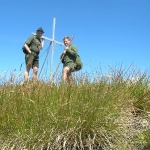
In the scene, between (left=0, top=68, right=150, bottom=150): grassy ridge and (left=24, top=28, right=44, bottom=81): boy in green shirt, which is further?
(left=24, top=28, right=44, bottom=81): boy in green shirt

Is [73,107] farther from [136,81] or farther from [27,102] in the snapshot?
[136,81]

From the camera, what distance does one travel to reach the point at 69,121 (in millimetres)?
4043

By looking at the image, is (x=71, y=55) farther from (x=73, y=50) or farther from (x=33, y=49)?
(x=33, y=49)

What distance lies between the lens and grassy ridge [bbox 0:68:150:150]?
13.1 feet

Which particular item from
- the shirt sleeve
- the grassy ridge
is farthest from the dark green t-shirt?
the grassy ridge

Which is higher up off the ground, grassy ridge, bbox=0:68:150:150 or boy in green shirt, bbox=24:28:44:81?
boy in green shirt, bbox=24:28:44:81

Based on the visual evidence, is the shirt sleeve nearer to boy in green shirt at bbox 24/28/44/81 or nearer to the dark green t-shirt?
the dark green t-shirt

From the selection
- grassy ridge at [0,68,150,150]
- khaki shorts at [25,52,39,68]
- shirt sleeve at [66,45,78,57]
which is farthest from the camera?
khaki shorts at [25,52,39,68]

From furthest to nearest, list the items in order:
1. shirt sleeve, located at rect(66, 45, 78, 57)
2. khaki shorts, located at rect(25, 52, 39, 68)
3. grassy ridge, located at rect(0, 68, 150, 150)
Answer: khaki shorts, located at rect(25, 52, 39, 68), shirt sleeve, located at rect(66, 45, 78, 57), grassy ridge, located at rect(0, 68, 150, 150)

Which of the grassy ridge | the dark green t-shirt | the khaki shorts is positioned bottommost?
the grassy ridge

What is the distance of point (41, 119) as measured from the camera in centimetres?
411

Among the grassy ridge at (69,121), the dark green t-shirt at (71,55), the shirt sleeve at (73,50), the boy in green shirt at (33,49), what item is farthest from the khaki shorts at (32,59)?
the grassy ridge at (69,121)

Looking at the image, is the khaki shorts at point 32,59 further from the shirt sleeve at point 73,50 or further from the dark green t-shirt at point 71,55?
the shirt sleeve at point 73,50

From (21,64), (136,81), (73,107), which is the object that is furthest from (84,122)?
(21,64)
